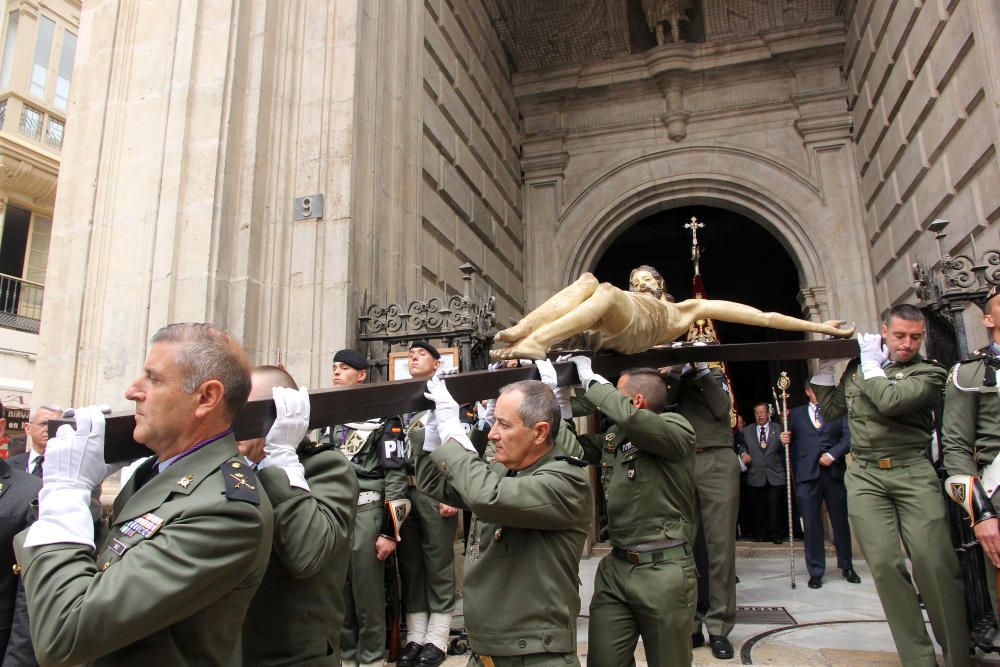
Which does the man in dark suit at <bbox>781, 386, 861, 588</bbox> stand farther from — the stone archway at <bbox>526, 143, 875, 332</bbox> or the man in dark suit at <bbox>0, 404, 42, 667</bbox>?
the man in dark suit at <bbox>0, 404, 42, 667</bbox>

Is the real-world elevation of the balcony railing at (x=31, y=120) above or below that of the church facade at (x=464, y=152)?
above

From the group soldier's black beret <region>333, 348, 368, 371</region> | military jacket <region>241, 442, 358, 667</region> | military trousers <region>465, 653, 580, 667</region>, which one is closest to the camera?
military jacket <region>241, 442, 358, 667</region>

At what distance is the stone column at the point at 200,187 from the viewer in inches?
239

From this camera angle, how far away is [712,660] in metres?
4.33

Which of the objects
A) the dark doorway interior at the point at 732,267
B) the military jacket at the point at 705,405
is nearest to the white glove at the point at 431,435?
the military jacket at the point at 705,405

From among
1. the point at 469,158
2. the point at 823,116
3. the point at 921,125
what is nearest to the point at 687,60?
the point at 823,116

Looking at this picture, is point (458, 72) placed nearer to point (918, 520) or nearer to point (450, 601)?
point (450, 601)

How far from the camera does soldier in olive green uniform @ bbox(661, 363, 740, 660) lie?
15.2 ft

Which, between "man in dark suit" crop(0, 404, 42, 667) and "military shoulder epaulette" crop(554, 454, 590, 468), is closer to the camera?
"military shoulder epaulette" crop(554, 454, 590, 468)

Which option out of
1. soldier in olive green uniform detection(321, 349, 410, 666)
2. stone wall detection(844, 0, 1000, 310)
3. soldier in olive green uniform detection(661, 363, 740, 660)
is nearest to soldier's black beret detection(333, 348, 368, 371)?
soldier in olive green uniform detection(321, 349, 410, 666)

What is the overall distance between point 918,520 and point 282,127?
19.9 feet

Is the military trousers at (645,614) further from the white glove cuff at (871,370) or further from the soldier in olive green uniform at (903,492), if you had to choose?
the white glove cuff at (871,370)

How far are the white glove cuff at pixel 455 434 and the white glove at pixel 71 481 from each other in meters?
1.17

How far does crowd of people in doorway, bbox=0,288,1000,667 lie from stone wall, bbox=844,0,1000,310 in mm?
4192
